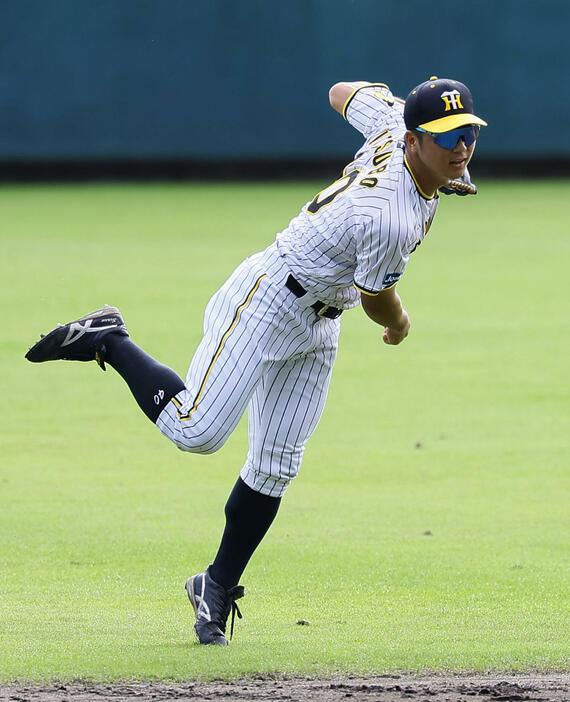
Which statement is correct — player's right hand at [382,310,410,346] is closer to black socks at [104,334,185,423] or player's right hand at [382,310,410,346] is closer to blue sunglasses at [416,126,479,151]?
blue sunglasses at [416,126,479,151]

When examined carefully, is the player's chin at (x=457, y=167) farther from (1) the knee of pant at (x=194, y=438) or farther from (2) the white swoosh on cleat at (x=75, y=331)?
(2) the white swoosh on cleat at (x=75, y=331)

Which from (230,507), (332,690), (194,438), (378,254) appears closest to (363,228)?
(378,254)

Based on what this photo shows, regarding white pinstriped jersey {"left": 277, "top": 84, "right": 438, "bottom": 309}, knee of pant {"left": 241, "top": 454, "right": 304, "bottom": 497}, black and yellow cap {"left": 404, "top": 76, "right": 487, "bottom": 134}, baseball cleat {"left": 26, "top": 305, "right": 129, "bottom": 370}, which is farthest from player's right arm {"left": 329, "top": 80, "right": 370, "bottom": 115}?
knee of pant {"left": 241, "top": 454, "right": 304, "bottom": 497}

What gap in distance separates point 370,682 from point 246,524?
874 mm

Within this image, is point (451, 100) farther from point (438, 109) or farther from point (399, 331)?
point (399, 331)

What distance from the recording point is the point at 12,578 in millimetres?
5883

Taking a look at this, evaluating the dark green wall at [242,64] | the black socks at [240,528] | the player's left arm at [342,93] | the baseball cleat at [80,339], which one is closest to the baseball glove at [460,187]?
the player's left arm at [342,93]

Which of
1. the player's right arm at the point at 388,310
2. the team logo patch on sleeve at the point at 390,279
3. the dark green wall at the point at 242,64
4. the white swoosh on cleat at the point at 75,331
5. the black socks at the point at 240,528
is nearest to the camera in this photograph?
the team logo patch on sleeve at the point at 390,279

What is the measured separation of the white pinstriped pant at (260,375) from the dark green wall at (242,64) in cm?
2076

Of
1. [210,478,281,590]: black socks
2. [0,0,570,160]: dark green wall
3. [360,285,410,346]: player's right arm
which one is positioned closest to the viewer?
[360,285,410,346]: player's right arm

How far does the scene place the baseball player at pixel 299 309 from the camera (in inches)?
179

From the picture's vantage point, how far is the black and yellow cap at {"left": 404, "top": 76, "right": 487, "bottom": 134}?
176 inches

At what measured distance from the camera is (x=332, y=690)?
14.4 feet

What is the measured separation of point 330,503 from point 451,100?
3.29 metres
